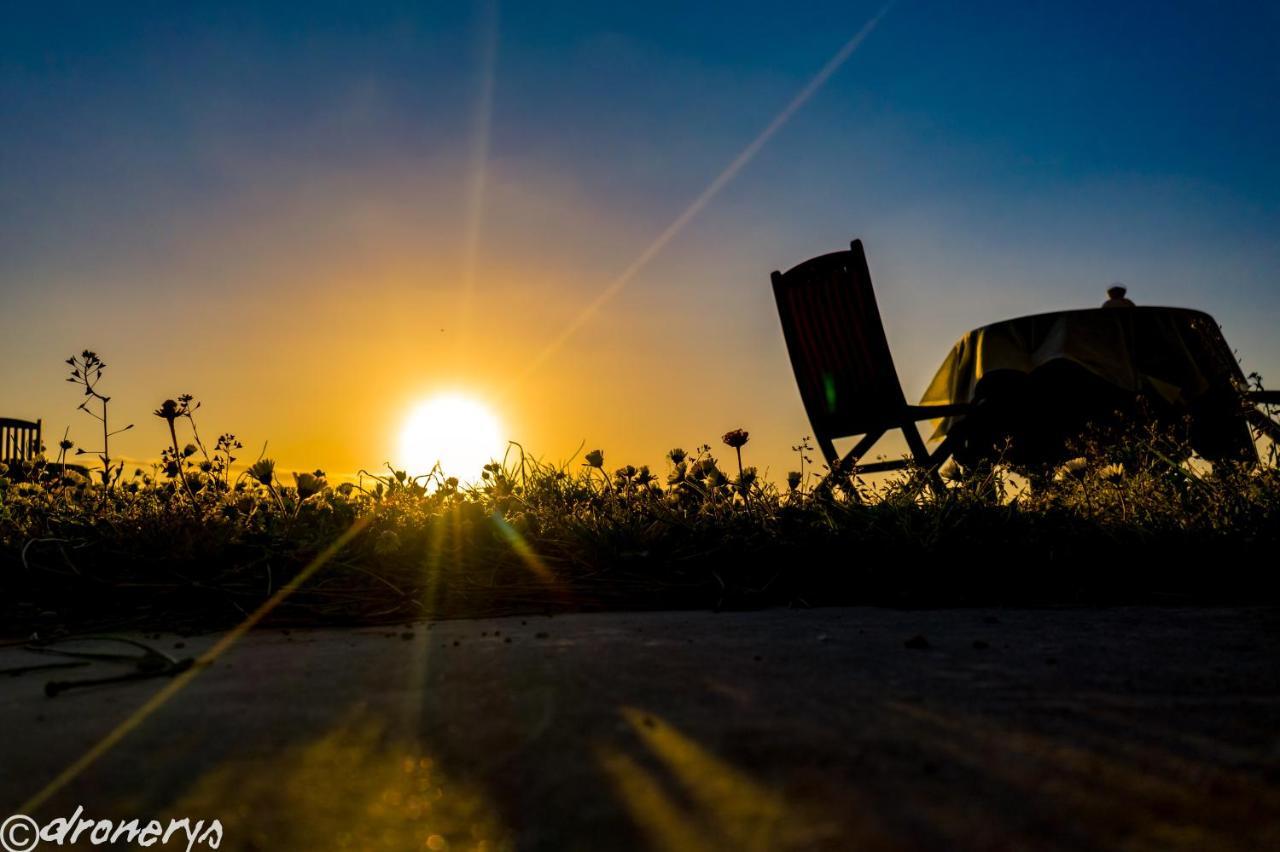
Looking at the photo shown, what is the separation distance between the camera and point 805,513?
285cm

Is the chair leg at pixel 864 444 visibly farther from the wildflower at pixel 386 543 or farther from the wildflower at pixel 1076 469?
the wildflower at pixel 386 543

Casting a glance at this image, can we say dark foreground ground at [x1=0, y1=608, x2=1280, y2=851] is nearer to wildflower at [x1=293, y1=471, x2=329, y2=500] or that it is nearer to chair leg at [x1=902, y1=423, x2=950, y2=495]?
wildflower at [x1=293, y1=471, x2=329, y2=500]

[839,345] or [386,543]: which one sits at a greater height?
[839,345]

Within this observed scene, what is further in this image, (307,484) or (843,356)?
(843,356)

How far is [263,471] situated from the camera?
2783 millimetres

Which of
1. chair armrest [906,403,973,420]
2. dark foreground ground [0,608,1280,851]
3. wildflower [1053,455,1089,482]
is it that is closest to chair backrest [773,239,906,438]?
chair armrest [906,403,973,420]

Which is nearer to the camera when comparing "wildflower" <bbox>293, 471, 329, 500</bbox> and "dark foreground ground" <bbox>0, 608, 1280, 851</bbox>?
"dark foreground ground" <bbox>0, 608, 1280, 851</bbox>

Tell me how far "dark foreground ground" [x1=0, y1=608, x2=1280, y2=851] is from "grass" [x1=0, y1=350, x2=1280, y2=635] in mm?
837

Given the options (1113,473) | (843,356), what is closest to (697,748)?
(1113,473)

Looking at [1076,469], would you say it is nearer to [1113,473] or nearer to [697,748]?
[1113,473]

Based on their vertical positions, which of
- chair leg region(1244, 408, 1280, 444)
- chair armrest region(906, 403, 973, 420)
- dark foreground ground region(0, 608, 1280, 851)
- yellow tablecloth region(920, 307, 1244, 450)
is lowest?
dark foreground ground region(0, 608, 1280, 851)

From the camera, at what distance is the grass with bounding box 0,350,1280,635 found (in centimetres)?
216

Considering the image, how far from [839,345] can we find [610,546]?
2.43 metres

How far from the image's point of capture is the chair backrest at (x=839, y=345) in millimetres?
4246
